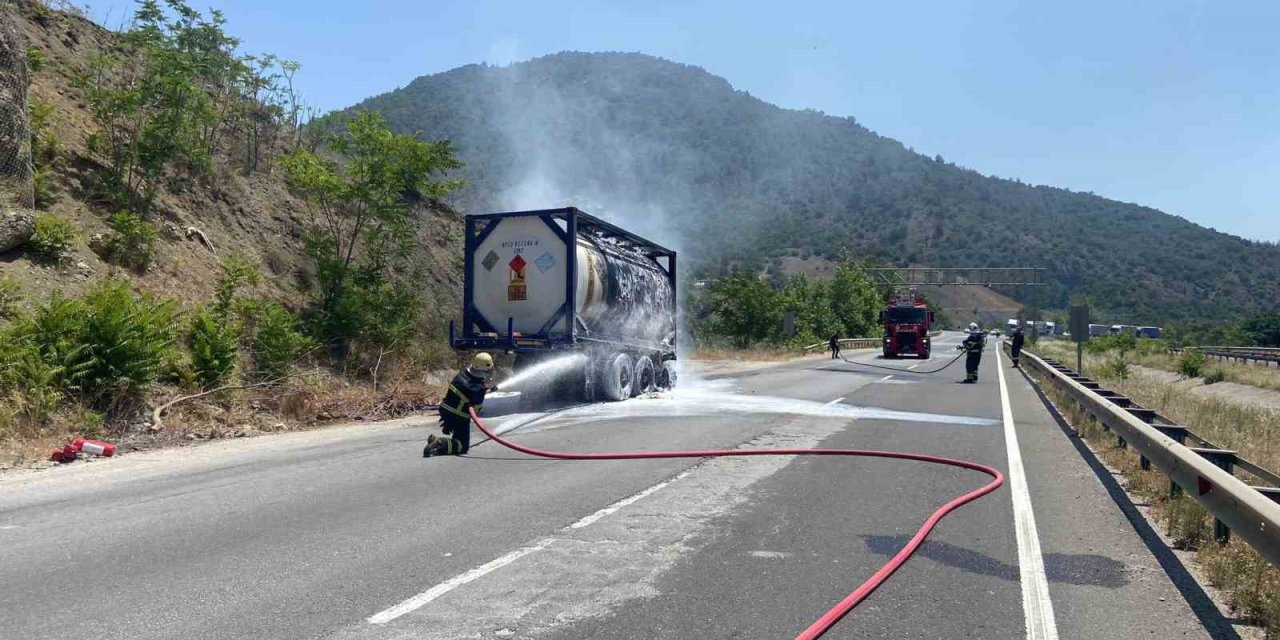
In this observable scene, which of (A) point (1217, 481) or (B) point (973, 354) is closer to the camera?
(A) point (1217, 481)

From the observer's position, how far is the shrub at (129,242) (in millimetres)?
14094

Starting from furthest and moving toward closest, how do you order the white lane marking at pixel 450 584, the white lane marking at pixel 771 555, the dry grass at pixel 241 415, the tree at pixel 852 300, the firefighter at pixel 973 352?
1. the tree at pixel 852 300
2. the firefighter at pixel 973 352
3. the dry grass at pixel 241 415
4. the white lane marking at pixel 771 555
5. the white lane marking at pixel 450 584

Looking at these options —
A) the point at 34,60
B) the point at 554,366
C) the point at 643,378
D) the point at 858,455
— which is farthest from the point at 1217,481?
the point at 34,60

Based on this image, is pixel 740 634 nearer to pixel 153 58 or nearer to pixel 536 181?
pixel 153 58

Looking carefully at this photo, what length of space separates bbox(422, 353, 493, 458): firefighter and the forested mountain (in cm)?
2378

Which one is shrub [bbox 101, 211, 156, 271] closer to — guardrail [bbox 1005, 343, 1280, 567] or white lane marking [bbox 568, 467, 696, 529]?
white lane marking [bbox 568, 467, 696, 529]

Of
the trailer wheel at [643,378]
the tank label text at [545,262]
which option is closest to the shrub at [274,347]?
the tank label text at [545,262]

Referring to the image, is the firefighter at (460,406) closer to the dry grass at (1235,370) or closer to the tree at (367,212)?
the tree at (367,212)

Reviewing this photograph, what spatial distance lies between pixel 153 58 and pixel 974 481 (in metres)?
15.3

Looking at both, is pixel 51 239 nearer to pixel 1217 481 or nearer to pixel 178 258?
pixel 178 258

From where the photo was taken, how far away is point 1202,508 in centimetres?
648

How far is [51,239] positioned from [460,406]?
8.03 metres

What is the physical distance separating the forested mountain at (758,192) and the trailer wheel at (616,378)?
16774mm

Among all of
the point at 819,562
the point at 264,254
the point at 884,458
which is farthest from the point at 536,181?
the point at 819,562
